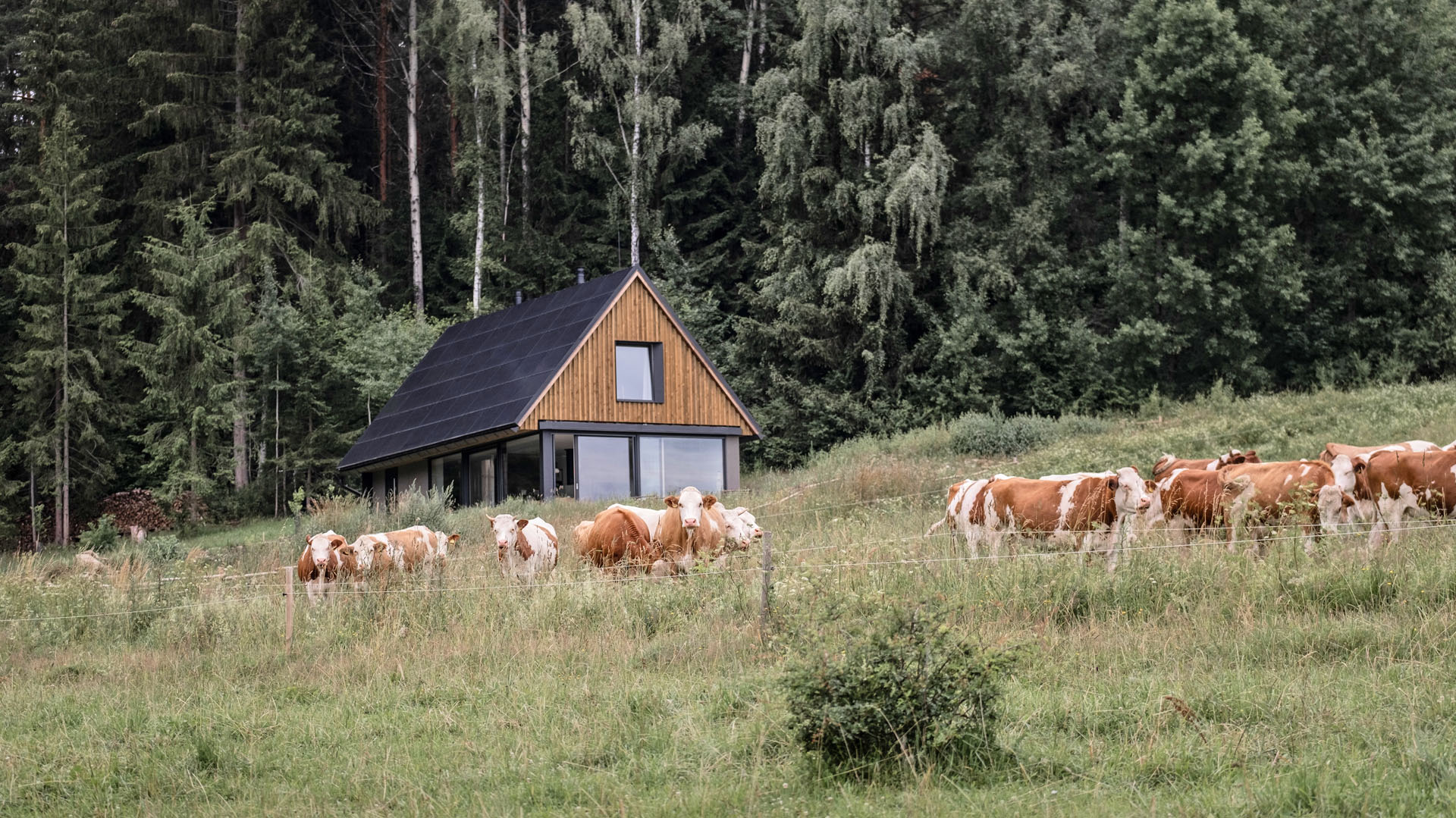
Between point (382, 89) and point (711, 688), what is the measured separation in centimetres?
4932

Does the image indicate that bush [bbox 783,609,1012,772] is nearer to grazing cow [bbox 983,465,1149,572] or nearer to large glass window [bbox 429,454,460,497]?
grazing cow [bbox 983,465,1149,572]

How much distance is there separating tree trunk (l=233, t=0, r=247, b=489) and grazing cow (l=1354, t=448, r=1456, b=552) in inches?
1503

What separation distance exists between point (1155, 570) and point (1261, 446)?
17983 mm

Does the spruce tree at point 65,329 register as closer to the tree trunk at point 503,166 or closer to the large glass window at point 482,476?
the tree trunk at point 503,166

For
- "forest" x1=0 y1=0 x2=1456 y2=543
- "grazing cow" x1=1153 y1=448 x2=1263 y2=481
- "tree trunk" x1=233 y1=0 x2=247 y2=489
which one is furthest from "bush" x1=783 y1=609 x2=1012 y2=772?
"tree trunk" x1=233 y1=0 x2=247 y2=489

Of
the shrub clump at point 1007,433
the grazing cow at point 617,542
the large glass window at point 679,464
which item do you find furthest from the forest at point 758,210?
the grazing cow at point 617,542

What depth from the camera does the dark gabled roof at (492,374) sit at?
35438mm

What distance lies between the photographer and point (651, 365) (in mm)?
36938

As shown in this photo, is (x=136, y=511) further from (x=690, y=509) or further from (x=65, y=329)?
(x=690, y=509)

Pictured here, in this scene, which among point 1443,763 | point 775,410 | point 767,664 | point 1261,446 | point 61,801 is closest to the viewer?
point 1443,763

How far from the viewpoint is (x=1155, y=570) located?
13.5 meters

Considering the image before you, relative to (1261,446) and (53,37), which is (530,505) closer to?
(1261,446)

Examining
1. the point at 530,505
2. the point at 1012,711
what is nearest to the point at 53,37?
the point at 530,505

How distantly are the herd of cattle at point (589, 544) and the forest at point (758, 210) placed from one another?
927 inches
